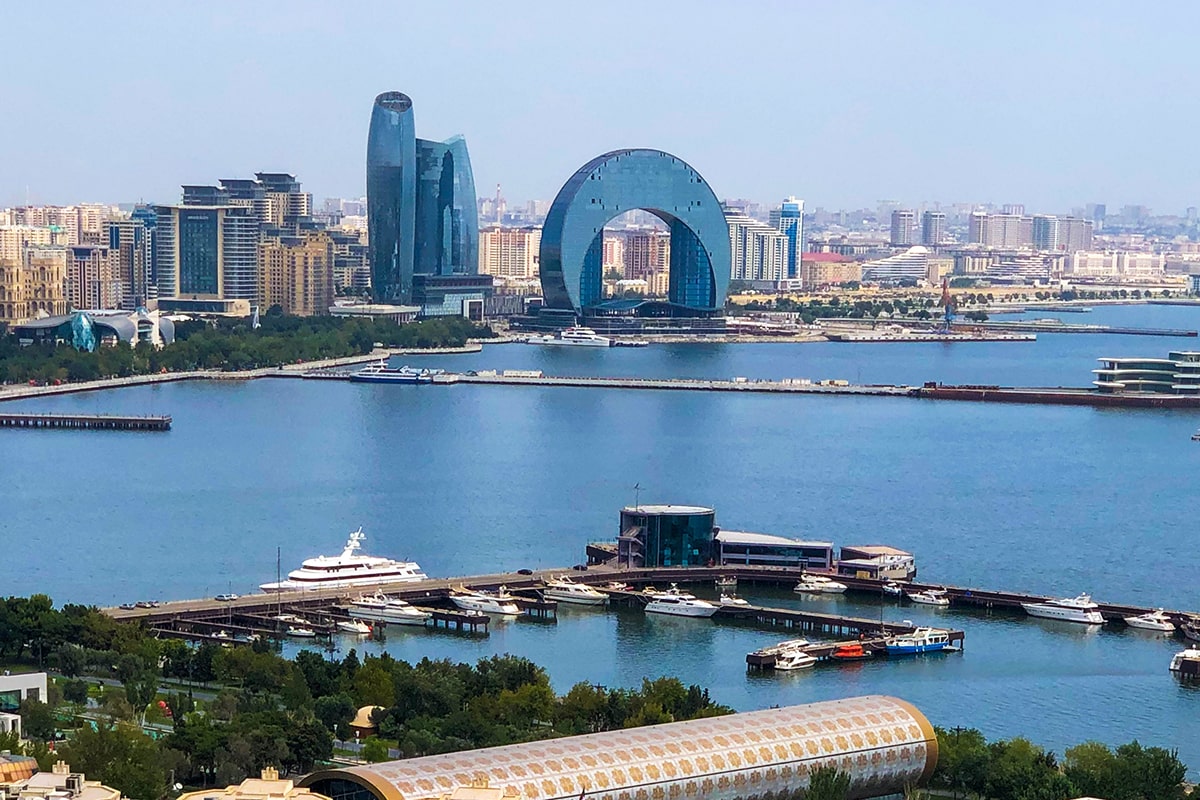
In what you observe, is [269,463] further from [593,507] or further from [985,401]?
A: [985,401]

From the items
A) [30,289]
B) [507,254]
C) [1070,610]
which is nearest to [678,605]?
[1070,610]

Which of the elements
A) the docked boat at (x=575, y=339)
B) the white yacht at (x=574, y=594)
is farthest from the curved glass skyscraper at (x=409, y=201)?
the white yacht at (x=574, y=594)

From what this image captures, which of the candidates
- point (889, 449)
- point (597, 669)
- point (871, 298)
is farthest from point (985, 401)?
point (871, 298)

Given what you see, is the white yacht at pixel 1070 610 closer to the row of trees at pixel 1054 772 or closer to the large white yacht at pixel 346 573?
the large white yacht at pixel 346 573

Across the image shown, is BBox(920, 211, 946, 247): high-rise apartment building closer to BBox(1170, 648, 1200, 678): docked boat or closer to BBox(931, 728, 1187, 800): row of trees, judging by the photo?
BBox(1170, 648, 1200, 678): docked boat

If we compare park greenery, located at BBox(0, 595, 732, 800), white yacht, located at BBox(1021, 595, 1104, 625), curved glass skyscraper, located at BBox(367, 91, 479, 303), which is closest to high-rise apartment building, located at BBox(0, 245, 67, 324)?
curved glass skyscraper, located at BBox(367, 91, 479, 303)

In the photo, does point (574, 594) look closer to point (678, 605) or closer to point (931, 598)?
point (678, 605)
